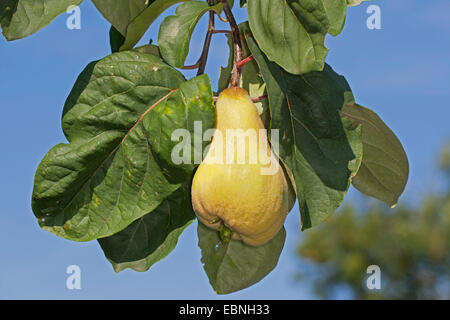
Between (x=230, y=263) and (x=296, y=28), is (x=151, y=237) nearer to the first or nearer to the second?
(x=230, y=263)

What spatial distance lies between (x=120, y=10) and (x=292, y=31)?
0.33 meters

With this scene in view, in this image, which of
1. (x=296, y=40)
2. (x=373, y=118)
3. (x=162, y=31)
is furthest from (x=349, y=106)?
(x=162, y=31)

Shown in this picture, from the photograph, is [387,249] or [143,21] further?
[387,249]

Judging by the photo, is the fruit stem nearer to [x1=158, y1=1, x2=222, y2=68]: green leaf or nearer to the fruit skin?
the fruit skin

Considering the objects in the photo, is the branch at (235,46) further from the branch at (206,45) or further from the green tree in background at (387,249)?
the green tree in background at (387,249)

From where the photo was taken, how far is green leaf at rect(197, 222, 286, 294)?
97 centimetres

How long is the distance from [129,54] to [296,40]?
0.26m

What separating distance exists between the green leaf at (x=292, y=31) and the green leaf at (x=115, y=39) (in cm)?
34

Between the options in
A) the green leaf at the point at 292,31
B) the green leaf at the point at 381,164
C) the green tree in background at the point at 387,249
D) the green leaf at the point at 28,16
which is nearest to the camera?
the green leaf at the point at 292,31

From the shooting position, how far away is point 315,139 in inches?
31.5

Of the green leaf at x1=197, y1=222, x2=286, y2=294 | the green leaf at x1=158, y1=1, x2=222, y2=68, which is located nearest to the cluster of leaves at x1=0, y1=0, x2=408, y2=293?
the green leaf at x1=158, y1=1, x2=222, y2=68

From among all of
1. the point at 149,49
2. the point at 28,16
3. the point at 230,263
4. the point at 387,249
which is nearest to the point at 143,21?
the point at 149,49

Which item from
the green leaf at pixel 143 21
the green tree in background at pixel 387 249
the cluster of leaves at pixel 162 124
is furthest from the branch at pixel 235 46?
the green tree in background at pixel 387 249

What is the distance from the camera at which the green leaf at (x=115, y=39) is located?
1008mm
